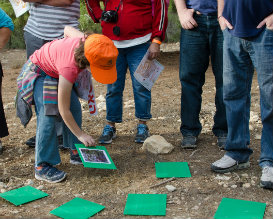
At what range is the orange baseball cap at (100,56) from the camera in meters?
2.58

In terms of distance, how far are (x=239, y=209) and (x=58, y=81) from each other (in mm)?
1600

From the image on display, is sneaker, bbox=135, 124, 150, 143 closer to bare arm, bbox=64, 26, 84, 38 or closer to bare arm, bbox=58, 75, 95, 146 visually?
bare arm, bbox=58, 75, 95, 146

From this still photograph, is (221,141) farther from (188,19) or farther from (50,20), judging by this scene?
(50,20)

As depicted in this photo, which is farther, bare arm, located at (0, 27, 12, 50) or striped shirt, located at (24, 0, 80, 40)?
bare arm, located at (0, 27, 12, 50)

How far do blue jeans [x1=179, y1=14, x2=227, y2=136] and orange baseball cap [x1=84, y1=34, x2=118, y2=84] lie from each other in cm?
85

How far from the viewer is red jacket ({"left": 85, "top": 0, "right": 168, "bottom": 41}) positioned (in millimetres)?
3416

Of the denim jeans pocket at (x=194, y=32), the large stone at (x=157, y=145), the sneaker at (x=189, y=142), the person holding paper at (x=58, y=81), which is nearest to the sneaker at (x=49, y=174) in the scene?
the person holding paper at (x=58, y=81)

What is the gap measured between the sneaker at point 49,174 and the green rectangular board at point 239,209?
1241 millimetres

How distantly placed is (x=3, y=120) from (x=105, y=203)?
4.74 ft

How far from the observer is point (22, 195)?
2766 mm

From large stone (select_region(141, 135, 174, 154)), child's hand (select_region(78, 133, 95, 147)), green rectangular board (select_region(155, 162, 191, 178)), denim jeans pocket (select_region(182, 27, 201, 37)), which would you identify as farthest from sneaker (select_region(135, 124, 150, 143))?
denim jeans pocket (select_region(182, 27, 201, 37))

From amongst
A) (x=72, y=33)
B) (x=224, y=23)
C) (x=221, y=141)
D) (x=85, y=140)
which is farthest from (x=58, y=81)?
(x=221, y=141)

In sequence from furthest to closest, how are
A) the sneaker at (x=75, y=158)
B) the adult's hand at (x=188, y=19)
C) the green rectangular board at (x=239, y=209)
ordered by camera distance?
the sneaker at (x=75, y=158) → the adult's hand at (x=188, y=19) → the green rectangular board at (x=239, y=209)

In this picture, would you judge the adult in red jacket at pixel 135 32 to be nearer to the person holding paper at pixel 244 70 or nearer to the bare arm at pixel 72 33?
the bare arm at pixel 72 33
